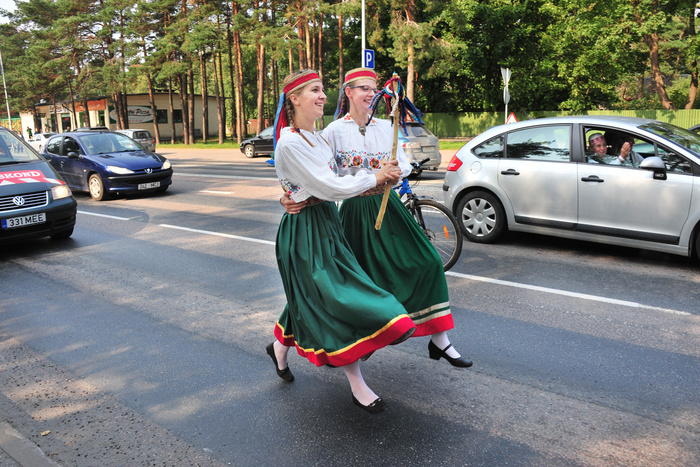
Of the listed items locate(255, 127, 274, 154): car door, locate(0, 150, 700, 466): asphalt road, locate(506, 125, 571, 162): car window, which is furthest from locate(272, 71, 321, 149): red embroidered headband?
locate(255, 127, 274, 154): car door

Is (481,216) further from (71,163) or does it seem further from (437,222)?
(71,163)

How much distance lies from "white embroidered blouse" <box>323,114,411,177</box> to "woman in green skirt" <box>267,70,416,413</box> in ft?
1.23

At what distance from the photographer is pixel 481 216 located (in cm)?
756

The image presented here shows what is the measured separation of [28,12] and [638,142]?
2373 inches

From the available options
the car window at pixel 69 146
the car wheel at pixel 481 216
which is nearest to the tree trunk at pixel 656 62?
the car wheel at pixel 481 216

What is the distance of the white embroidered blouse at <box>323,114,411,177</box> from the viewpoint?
12.1ft

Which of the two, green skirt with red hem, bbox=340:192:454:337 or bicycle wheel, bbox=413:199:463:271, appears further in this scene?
bicycle wheel, bbox=413:199:463:271

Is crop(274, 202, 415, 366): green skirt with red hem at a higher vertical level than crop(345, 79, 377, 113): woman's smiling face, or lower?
lower

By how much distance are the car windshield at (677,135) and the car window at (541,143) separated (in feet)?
2.81

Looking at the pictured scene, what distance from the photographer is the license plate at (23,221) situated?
24.5 feet

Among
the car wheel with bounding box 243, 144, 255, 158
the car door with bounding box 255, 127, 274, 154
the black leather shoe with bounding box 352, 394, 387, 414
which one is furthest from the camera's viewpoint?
the car wheel with bounding box 243, 144, 255, 158

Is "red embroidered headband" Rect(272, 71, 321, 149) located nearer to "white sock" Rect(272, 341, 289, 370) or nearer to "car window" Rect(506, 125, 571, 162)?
"white sock" Rect(272, 341, 289, 370)

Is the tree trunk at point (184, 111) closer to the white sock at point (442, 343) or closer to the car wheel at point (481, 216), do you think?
the car wheel at point (481, 216)

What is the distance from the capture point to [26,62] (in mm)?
60562
